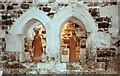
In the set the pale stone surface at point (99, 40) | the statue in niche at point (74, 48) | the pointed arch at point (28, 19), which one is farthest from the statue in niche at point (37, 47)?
the pale stone surface at point (99, 40)

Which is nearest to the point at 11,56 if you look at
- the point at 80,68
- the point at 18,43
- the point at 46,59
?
the point at 18,43

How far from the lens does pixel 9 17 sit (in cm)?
461

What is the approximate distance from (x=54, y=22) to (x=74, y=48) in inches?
21.7

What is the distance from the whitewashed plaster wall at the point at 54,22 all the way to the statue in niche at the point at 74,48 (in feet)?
1.03

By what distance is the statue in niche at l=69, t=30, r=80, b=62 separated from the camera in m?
4.74

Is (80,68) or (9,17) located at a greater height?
(9,17)

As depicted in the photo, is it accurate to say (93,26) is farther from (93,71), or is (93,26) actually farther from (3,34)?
(3,34)

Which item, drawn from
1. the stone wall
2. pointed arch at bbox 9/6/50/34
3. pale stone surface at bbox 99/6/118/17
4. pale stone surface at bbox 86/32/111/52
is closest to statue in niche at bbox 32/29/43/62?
the stone wall

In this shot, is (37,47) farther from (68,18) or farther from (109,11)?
(109,11)

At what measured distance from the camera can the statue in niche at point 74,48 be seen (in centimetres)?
474

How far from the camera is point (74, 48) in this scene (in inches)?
189

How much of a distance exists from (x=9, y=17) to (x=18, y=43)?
41 cm

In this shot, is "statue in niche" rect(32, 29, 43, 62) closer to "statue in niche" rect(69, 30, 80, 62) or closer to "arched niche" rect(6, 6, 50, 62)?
"arched niche" rect(6, 6, 50, 62)

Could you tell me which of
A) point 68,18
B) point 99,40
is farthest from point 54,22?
point 99,40
